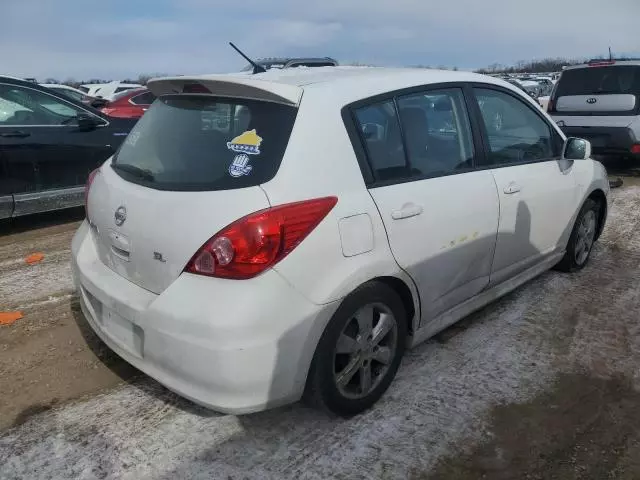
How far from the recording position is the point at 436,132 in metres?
3.21

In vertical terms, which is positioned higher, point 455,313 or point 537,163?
point 537,163

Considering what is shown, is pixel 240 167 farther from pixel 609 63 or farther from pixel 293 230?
pixel 609 63

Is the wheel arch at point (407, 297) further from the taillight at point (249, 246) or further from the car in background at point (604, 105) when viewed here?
the car in background at point (604, 105)

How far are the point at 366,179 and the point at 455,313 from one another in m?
1.13

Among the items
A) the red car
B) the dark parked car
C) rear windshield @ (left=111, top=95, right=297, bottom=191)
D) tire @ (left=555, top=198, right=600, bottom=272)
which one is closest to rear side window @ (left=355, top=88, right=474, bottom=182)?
rear windshield @ (left=111, top=95, right=297, bottom=191)

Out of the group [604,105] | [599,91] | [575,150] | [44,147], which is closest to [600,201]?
[575,150]

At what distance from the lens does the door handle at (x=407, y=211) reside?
9.10 feet

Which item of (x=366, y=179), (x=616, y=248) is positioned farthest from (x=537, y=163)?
(x=616, y=248)

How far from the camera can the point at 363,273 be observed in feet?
8.52

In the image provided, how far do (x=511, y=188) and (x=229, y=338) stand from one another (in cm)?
214

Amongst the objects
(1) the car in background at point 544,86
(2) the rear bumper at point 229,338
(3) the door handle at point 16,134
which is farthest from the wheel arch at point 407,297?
(1) the car in background at point 544,86

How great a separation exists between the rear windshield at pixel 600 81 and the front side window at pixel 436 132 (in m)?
6.81

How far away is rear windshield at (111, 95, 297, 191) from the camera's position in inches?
98.3

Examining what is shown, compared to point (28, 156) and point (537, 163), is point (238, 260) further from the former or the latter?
point (28, 156)
